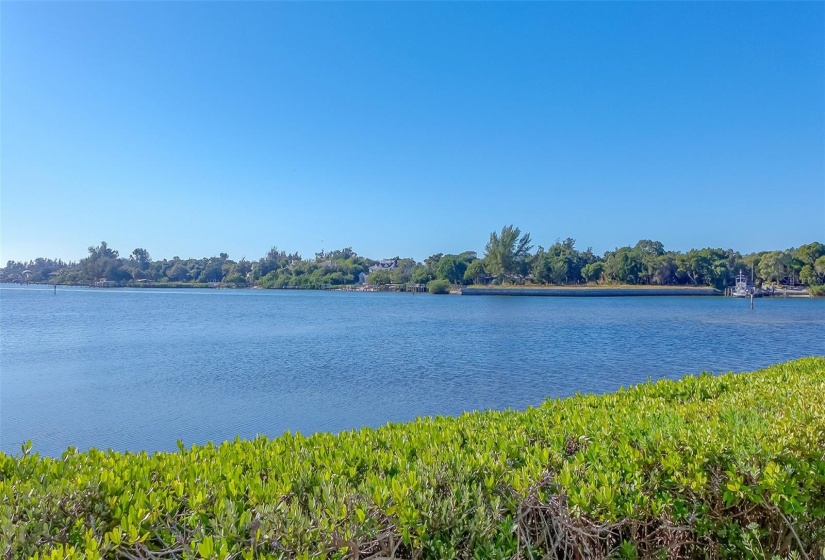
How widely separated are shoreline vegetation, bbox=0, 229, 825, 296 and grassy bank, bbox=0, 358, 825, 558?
11137 cm

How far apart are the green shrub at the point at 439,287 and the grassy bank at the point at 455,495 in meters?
117

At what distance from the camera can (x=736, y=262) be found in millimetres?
110250

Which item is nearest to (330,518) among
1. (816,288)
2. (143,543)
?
(143,543)

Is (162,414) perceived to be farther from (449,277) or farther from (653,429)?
(449,277)

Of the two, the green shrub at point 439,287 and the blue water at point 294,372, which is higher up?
the green shrub at point 439,287

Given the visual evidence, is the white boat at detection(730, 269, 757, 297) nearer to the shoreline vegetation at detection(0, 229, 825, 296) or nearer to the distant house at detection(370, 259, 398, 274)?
the shoreline vegetation at detection(0, 229, 825, 296)

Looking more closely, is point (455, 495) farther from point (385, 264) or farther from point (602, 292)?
point (385, 264)

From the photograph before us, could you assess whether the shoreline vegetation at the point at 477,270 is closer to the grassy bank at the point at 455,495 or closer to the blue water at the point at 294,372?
the blue water at the point at 294,372

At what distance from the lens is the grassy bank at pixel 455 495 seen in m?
2.09

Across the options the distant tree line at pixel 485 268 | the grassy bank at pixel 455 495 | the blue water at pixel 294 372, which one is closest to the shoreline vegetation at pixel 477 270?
the distant tree line at pixel 485 268

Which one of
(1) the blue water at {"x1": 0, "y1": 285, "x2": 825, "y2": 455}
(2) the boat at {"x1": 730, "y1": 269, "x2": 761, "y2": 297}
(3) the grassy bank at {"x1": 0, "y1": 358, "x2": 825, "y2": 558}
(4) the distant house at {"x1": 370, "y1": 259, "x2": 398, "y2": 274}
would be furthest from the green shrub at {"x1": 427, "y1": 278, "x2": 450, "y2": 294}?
(3) the grassy bank at {"x1": 0, "y1": 358, "x2": 825, "y2": 558}

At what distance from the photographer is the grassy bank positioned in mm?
2090

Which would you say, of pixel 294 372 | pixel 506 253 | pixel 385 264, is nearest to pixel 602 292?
pixel 506 253

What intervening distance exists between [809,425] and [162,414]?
1224 cm
